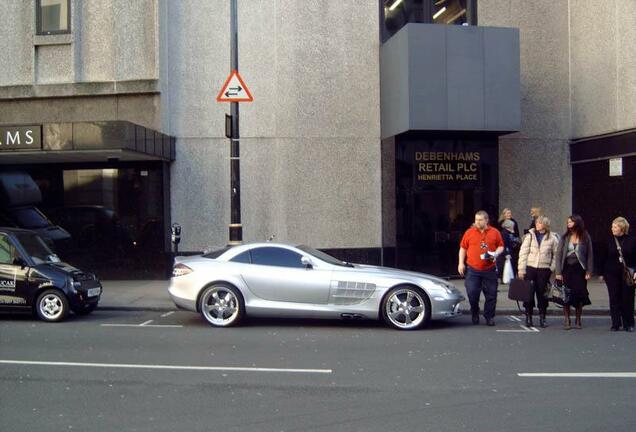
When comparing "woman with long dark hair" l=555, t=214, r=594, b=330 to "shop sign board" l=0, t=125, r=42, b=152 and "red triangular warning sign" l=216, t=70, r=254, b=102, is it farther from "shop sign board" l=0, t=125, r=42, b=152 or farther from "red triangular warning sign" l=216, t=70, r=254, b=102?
"shop sign board" l=0, t=125, r=42, b=152

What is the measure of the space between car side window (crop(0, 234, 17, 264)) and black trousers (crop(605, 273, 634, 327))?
376 inches

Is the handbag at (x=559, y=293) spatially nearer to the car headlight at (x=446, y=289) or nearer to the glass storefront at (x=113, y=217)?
the car headlight at (x=446, y=289)

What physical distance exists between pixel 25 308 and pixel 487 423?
8.15 metres

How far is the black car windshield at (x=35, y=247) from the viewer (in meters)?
11.1

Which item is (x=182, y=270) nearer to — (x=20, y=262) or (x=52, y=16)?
(x=20, y=262)

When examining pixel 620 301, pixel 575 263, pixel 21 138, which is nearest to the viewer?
pixel 620 301

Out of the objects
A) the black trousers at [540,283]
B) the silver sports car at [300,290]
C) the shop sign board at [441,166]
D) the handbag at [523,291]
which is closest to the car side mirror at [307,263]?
the silver sports car at [300,290]

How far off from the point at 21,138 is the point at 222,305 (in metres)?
6.40

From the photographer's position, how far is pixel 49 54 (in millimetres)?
16172

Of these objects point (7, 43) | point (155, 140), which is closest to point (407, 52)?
point (155, 140)

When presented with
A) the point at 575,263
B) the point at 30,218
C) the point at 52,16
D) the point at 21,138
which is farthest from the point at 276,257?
the point at 52,16

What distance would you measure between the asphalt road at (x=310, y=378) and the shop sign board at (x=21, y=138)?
→ 452 centimetres

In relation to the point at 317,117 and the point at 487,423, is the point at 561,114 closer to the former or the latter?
the point at 317,117

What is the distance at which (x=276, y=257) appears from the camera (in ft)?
34.7
